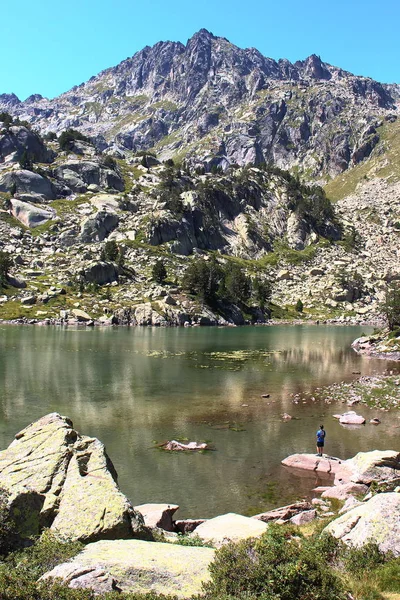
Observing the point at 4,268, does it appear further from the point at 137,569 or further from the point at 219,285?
the point at 137,569

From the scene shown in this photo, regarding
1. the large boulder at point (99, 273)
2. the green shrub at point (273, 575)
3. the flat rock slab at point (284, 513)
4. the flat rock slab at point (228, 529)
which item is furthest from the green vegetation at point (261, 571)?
the large boulder at point (99, 273)

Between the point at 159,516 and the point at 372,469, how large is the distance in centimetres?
1297

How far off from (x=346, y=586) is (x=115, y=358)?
63585mm

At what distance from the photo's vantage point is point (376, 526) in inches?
518

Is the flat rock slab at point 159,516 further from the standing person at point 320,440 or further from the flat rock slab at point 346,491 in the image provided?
the standing person at point 320,440

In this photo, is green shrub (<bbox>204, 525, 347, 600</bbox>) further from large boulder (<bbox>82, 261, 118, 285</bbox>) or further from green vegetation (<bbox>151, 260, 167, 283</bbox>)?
green vegetation (<bbox>151, 260, 167, 283</bbox>)

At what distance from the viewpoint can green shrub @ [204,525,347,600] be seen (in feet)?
32.1

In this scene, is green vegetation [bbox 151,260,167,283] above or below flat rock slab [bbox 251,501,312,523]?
above

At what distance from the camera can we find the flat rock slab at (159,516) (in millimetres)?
17938

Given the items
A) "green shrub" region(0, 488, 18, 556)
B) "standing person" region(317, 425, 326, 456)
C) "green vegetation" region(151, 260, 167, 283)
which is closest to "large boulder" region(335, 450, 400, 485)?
"standing person" region(317, 425, 326, 456)

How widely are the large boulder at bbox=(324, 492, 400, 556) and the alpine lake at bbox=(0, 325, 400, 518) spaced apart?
8.60m

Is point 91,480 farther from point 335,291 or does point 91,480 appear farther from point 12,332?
point 335,291

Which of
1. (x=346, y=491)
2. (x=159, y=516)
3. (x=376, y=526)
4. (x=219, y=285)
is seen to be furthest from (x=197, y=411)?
(x=219, y=285)

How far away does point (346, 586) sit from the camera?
11086 millimetres
